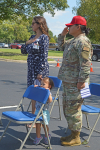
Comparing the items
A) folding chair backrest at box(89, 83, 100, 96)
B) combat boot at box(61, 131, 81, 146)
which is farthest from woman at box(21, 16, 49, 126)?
combat boot at box(61, 131, 81, 146)

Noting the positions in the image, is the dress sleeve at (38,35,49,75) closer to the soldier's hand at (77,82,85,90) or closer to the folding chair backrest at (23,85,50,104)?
the folding chair backrest at (23,85,50,104)

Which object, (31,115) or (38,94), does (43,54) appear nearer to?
(38,94)

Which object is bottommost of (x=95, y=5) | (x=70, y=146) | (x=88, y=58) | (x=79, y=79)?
(x=70, y=146)

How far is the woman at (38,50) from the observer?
4.42 metres

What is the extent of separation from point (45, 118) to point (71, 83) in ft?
2.21

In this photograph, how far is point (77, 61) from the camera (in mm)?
3795

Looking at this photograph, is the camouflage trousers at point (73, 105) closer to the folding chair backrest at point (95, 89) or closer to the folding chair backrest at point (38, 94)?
the folding chair backrest at point (38, 94)

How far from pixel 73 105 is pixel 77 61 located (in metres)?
0.66

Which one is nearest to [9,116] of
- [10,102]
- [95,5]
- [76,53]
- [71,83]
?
[71,83]

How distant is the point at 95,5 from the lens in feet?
123

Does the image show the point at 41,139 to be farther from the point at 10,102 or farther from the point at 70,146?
the point at 10,102

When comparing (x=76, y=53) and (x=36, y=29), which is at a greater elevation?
(x=36, y=29)

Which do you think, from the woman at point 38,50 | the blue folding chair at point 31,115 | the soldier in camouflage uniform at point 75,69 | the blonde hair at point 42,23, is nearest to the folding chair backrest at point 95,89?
the soldier in camouflage uniform at point 75,69

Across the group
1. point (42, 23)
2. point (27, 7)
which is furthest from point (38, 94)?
point (27, 7)
